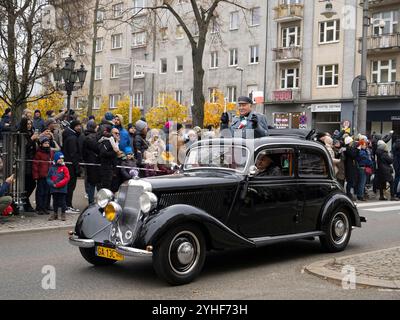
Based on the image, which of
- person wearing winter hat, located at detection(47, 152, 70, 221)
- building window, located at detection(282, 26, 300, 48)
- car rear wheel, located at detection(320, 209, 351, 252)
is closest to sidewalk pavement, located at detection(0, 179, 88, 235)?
person wearing winter hat, located at detection(47, 152, 70, 221)

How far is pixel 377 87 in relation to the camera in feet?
127

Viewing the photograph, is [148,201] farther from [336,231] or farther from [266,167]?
[336,231]

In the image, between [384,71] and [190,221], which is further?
[384,71]

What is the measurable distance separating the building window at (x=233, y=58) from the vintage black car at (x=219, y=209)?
4055cm

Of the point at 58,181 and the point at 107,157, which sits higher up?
the point at 107,157

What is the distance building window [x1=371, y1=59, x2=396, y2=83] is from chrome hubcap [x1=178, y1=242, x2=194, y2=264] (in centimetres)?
3535

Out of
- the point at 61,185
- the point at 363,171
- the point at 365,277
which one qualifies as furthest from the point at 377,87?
the point at 365,277

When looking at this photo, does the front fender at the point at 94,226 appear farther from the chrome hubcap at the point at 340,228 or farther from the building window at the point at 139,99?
the building window at the point at 139,99

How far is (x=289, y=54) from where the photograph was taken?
144 ft

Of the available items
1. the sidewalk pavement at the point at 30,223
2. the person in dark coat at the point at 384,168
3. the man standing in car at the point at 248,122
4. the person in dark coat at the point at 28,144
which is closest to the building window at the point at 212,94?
the person in dark coat at the point at 384,168

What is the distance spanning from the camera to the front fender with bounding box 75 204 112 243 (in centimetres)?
718

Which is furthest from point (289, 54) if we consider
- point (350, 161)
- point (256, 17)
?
point (350, 161)

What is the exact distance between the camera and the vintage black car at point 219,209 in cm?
666

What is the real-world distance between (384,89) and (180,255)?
114 ft
